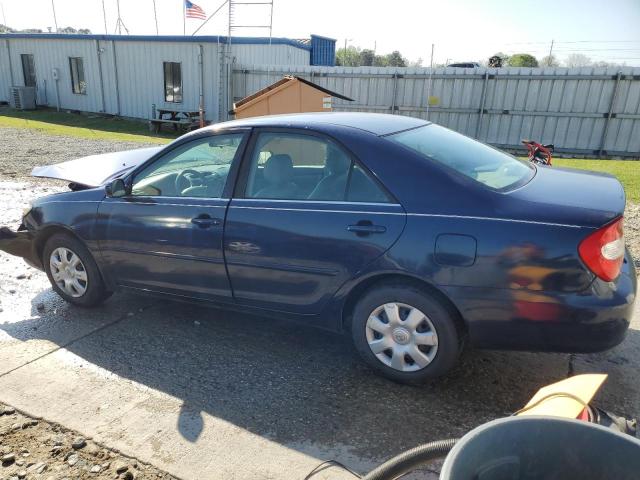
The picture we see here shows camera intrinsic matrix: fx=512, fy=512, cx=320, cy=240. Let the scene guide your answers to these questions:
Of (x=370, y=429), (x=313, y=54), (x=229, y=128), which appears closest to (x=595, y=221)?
(x=370, y=429)

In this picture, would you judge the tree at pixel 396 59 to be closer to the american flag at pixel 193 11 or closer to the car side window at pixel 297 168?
the american flag at pixel 193 11

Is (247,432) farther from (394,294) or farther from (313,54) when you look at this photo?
(313,54)

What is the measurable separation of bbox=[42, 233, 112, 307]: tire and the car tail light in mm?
3577

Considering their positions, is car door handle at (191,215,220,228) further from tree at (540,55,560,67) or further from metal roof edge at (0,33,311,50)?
tree at (540,55,560,67)

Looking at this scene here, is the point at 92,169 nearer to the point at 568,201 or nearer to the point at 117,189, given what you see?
the point at 117,189

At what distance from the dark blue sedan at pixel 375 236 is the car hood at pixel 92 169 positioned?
38cm

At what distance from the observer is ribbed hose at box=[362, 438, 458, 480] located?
5.04ft

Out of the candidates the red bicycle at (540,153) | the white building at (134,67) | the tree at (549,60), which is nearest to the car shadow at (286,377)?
the red bicycle at (540,153)

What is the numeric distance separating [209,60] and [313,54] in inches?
271

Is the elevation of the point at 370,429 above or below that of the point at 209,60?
below

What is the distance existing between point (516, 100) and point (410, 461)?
51.1 feet

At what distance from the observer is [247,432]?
111 inches

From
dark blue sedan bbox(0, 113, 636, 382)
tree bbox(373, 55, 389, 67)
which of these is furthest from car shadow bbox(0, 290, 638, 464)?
tree bbox(373, 55, 389, 67)

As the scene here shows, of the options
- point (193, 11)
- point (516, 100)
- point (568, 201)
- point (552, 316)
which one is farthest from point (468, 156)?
point (193, 11)
